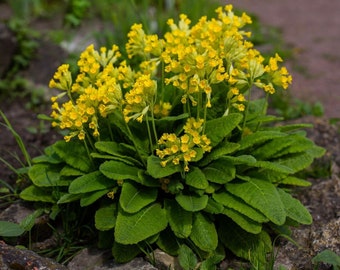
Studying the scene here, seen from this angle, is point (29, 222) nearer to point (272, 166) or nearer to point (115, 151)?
point (115, 151)

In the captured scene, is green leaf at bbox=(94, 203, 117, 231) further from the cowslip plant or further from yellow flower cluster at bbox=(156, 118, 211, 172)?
yellow flower cluster at bbox=(156, 118, 211, 172)

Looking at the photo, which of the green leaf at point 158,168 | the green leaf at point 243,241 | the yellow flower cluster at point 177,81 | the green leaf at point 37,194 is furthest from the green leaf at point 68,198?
the green leaf at point 243,241

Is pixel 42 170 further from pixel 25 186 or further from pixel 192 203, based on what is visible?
pixel 192 203

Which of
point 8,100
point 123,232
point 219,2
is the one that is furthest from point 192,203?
point 219,2

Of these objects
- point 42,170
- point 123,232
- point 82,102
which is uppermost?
point 82,102

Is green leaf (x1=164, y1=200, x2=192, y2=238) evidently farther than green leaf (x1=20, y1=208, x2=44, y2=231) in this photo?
No

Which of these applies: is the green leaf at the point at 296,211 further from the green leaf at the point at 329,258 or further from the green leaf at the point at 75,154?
the green leaf at the point at 75,154

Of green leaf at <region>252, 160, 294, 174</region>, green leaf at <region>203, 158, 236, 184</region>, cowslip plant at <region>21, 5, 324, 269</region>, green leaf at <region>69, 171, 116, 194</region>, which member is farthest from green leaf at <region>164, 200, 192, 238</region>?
green leaf at <region>252, 160, 294, 174</region>
